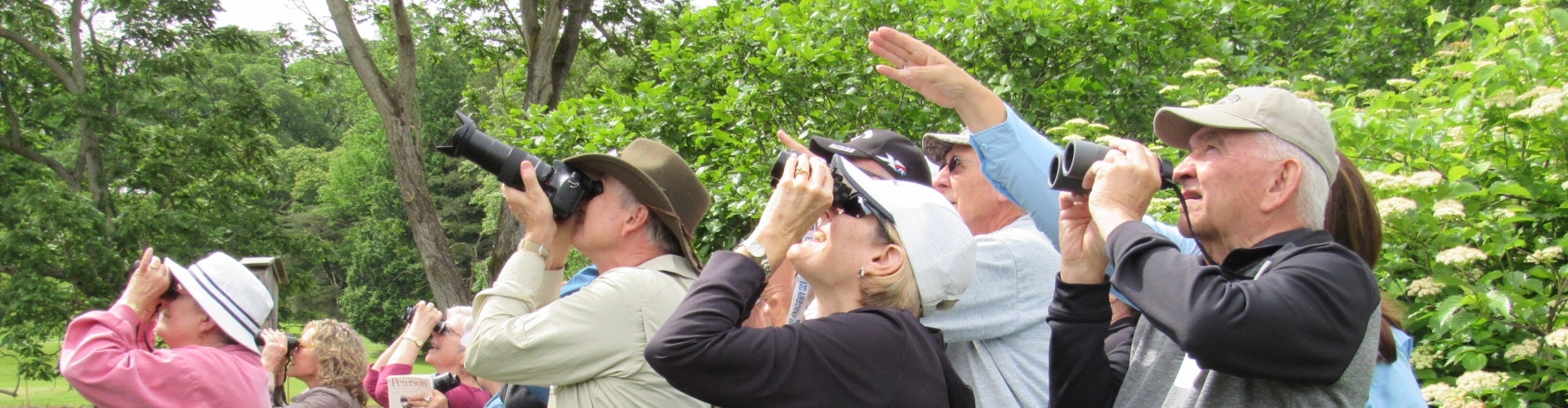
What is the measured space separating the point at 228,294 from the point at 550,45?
8472mm

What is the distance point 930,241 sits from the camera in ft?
7.11

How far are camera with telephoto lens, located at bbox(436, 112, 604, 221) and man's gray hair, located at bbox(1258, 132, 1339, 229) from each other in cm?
154

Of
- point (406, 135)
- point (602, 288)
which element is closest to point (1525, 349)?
point (602, 288)

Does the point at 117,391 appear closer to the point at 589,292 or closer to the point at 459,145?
the point at 459,145

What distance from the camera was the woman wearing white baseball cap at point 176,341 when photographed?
10.7ft

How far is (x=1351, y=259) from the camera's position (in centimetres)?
171

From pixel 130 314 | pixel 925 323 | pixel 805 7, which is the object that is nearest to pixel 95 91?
pixel 805 7

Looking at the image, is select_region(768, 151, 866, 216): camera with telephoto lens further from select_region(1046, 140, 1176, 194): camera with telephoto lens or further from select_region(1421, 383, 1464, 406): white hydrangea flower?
select_region(1421, 383, 1464, 406): white hydrangea flower

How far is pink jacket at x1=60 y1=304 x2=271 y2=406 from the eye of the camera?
325cm

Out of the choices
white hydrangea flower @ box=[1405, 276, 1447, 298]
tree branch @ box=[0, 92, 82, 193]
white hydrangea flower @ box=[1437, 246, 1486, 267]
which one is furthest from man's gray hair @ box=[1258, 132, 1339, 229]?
tree branch @ box=[0, 92, 82, 193]

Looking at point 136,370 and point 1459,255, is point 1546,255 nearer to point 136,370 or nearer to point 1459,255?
point 1459,255

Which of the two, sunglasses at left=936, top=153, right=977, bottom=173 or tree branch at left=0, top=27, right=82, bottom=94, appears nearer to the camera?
sunglasses at left=936, top=153, right=977, bottom=173

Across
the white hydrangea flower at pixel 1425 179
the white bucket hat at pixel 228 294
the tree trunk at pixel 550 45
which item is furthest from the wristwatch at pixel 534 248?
the tree trunk at pixel 550 45

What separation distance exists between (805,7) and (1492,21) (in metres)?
3.46
